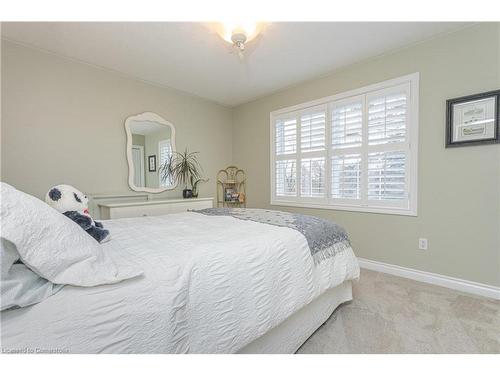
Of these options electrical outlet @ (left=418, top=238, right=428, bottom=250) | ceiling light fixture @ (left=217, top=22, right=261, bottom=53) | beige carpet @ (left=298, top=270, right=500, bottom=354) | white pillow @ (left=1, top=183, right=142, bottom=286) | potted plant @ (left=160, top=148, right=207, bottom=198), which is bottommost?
beige carpet @ (left=298, top=270, right=500, bottom=354)

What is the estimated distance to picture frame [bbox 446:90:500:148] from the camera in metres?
1.98

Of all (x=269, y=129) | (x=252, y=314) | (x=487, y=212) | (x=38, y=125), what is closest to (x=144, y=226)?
(x=252, y=314)

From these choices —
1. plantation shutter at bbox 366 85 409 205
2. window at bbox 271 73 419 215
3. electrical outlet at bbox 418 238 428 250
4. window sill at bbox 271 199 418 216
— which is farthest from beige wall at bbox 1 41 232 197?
electrical outlet at bbox 418 238 428 250

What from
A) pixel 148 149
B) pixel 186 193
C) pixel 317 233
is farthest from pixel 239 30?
pixel 186 193

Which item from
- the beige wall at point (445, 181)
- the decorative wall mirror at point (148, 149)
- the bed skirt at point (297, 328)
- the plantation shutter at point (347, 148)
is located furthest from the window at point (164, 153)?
the bed skirt at point (297, 328)

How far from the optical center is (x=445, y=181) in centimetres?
224

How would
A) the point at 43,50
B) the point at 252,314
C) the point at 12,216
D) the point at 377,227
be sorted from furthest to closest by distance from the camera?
the point at 377,227 → the point at 43,50 → the point at 252,314 → the point at 12,216

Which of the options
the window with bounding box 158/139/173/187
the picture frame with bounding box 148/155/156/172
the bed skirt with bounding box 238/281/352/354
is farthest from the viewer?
the window with bounding box 158/139/173/187

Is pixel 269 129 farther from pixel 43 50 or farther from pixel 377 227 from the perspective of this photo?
pixel 43 50

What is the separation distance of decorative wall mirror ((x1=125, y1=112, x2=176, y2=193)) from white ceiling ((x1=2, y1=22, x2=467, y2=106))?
1.93ft

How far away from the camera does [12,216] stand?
26.3 inches

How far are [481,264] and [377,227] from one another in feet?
2.92

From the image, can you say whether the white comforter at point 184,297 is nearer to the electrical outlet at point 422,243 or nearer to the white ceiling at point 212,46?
the electrical outlet at point 422,243

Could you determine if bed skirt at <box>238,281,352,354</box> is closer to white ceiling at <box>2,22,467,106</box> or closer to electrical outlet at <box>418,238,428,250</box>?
electrical outlet at <box>418,238,428,250</box>
